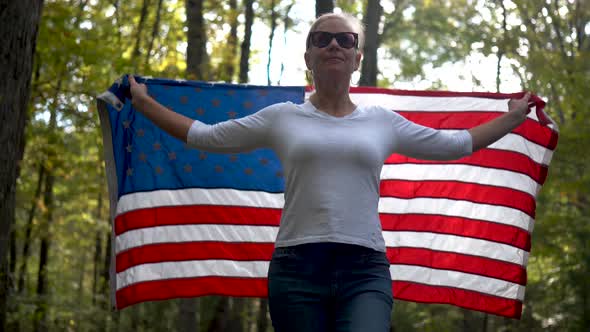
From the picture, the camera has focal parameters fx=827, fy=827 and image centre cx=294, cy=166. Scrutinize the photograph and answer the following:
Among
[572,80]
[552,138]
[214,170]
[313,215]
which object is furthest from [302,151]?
[572,80]

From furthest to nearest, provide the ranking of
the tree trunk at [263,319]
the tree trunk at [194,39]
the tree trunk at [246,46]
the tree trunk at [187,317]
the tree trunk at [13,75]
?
the tree trunk at [246,46] < the tree trunk at [263,319] < the tree trunk at [194,39] < the tree trunk at [187,317] < the tree trunk at [13,75]

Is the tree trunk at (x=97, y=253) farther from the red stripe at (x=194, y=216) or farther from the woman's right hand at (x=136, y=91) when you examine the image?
the woman's right hand at (x=136, y=91)

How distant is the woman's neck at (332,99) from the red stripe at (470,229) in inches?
107

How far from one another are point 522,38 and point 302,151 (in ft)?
54.5

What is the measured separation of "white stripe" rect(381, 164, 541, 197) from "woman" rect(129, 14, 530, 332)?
102 inches

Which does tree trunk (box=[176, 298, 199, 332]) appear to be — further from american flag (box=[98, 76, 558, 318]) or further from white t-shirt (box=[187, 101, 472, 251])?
white t-shirt (box=[187, 101, 472, 251])

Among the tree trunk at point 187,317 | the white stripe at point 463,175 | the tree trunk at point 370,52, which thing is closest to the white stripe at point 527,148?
the white stripe at point 463,175

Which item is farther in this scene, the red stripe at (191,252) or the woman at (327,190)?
the red stripe at (191,252)

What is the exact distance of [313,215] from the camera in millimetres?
3777

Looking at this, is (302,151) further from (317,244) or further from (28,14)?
(28,14)

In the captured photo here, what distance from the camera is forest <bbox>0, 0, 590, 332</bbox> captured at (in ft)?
41.5

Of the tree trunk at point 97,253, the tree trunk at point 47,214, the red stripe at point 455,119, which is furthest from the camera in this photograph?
the tree trunk at point 97,253

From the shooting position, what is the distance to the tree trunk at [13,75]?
228 inches

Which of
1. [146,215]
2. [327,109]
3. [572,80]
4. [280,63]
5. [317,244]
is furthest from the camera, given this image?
[280,63]
